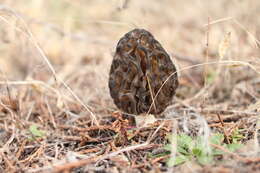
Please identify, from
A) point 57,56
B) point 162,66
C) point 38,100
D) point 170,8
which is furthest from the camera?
point 170,8

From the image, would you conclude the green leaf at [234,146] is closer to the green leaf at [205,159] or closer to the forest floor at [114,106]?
the forest floor at [114,106]

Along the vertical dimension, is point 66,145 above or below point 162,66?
below

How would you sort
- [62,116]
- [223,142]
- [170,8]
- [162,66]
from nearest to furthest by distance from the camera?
[223,142]
[162,66]
[62,116]
[170,8]

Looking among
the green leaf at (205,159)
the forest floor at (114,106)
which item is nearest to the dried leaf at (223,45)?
the forest floor at (114,106)

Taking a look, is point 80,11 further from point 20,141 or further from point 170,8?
point 20,141

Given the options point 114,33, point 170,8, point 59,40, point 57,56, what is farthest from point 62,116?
point 170,8

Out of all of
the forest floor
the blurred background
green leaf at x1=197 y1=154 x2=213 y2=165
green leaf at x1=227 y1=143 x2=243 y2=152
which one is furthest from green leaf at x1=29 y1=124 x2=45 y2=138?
green leaf at x1=227 y1=143 x2=243 y2=152
